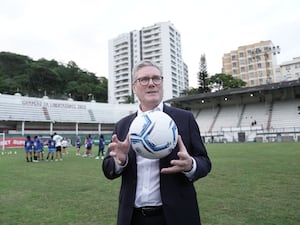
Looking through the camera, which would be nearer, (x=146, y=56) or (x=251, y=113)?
(x=251, y=113)

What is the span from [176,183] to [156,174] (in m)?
0.16

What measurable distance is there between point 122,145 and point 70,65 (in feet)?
304

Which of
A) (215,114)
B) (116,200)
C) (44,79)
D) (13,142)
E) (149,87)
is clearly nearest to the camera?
(149,87)

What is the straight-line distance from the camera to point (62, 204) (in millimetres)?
5844

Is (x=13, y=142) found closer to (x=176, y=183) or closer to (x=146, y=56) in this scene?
(x=176, y=183)

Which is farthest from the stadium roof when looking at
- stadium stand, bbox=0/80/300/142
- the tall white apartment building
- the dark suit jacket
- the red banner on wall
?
the tall white apartment building

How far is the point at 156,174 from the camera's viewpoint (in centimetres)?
201

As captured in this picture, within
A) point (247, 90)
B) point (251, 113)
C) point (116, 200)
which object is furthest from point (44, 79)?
point (116, 200)

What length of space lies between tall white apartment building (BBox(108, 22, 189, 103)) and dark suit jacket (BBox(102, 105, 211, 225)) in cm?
9352

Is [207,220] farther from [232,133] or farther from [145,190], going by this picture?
[232,133]

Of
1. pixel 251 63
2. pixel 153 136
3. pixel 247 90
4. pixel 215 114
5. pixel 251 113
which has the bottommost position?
pixel 153 136

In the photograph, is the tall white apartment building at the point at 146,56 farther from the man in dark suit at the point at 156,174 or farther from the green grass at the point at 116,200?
the man in dark suit at the point at 156,174

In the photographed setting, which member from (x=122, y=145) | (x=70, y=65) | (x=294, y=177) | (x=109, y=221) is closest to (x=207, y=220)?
(x=109, y=221)

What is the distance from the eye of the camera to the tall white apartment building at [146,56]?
99938 millimetres
